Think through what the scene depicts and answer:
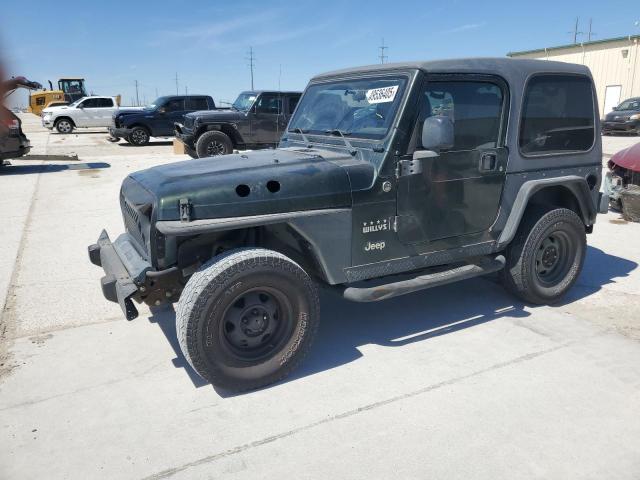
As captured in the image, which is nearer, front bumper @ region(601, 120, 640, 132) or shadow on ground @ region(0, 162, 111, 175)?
shadow on ground @ region(0, 162, 111, 175)

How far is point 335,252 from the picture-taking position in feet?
11.1

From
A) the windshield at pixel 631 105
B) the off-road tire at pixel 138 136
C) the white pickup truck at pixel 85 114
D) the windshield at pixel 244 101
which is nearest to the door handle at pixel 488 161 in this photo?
the windshield at pixel 244 101

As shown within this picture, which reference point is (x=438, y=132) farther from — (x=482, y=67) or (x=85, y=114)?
(x=85, y=114)

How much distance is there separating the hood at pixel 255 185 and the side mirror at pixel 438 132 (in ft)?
1.38

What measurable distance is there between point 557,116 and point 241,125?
10127mm

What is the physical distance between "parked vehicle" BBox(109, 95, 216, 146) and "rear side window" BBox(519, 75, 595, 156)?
15.5 meters

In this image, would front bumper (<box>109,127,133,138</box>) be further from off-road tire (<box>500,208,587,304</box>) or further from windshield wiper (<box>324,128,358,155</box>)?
off-road tire (<box>500,208,587,304</box>)

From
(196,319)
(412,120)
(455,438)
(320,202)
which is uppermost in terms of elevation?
(412,120)

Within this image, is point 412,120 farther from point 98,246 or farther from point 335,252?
point 98,246

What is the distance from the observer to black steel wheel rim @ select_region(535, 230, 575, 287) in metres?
4.43

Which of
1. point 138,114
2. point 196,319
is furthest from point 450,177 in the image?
point 138,114

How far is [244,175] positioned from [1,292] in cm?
319

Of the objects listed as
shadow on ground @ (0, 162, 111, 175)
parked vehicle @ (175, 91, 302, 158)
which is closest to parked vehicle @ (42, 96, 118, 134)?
shadow on ground @ (0, 162, 111, 175)

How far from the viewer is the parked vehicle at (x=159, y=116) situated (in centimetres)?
1823
